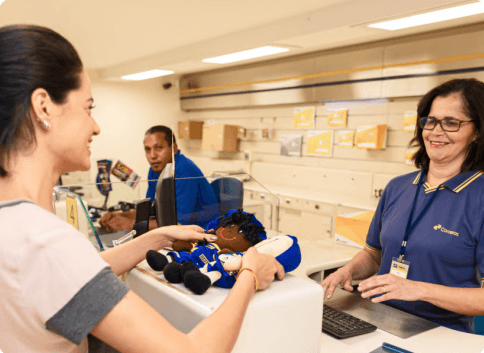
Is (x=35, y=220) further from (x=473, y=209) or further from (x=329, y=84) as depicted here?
(x=329, y=84)

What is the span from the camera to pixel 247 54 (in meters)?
5.20

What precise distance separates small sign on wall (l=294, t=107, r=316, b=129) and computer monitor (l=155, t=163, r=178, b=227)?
12.9 feet

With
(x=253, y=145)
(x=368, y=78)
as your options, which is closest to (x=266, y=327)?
(x=368, y=78)

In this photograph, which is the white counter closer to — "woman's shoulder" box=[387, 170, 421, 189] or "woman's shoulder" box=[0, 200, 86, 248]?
"woman's shoulder" box=[387, 170, 421, 189]

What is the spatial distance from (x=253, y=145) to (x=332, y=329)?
5.29 meters

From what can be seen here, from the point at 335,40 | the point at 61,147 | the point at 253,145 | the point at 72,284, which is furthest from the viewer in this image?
the point at 253,145

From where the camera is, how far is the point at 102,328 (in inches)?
26.3

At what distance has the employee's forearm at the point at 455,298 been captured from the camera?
1.47m

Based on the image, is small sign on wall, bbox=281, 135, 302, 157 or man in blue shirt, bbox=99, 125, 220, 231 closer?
man in blue shirt, bbox=99, 125, 220, 231

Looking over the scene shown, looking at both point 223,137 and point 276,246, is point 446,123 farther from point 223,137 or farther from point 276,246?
point 223,137

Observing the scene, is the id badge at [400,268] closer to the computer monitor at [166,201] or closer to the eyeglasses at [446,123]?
the eyeglasses at [446,123]

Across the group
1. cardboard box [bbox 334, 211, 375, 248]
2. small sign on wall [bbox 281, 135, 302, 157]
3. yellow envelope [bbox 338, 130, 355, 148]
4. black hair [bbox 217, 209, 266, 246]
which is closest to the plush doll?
black hair [bbox 217, 209, 266, 246]

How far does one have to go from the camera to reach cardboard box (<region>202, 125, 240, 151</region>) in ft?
21.6

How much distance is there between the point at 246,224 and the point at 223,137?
540 cm
